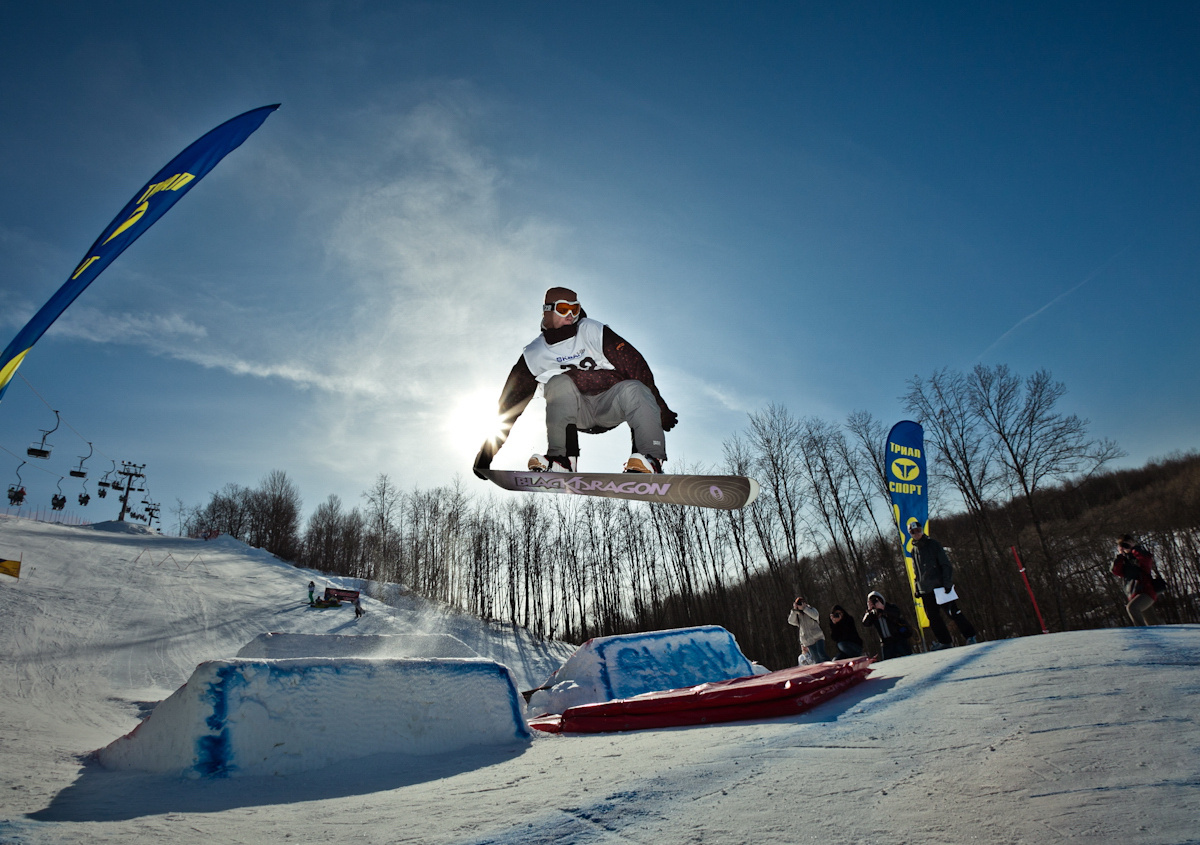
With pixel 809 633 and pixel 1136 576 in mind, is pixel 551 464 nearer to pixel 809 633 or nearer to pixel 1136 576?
pixel 809 633

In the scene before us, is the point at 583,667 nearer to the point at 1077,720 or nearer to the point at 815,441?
the point at 1077,720

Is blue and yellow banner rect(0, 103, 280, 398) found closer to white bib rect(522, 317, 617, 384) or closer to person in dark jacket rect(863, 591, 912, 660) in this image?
white bib rect(522, 317, 617, 384)

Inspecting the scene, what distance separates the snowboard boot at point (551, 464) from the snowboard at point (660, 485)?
4 centimetres

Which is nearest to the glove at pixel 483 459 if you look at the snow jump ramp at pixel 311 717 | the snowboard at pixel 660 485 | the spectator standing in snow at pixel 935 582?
the snowboard at pixel 660 485

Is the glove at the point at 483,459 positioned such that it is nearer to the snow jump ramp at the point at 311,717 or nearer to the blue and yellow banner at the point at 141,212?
the snow jump ramp at the point at 311,717

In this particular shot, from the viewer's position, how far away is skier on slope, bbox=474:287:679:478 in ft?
11.2

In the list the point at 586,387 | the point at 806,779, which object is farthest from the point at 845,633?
the point at 586,387

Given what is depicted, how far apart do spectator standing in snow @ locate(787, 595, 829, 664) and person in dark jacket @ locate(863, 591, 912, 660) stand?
0.84 meters

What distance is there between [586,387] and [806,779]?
233cm

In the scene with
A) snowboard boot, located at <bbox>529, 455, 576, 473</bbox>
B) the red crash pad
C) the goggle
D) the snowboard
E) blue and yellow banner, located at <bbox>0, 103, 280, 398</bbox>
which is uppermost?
blue and yellow banner, located at <bbox>0, 103, 280, 398</bbox>

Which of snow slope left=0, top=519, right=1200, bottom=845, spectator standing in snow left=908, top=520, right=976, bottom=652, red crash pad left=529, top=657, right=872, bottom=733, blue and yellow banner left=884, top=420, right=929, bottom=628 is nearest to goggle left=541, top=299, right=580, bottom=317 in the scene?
snow slope left=0, top=519, right=1200, bottom=845

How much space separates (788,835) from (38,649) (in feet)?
60.5

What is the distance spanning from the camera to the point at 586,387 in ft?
11.5

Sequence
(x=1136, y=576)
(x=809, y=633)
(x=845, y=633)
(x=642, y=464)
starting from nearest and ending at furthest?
(x=642, y=464) < (x=1136, y=576) < (x=845, y=633) < (x=809, y=633)
